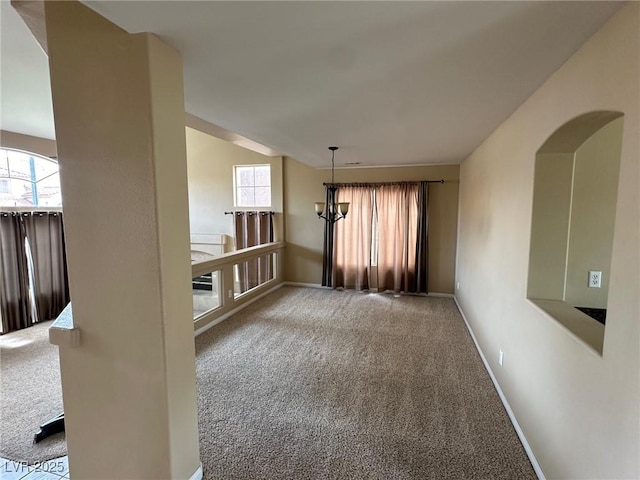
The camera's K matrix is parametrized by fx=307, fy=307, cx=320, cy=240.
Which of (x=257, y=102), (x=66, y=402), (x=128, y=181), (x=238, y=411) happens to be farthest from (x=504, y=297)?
(x=66, y=402)

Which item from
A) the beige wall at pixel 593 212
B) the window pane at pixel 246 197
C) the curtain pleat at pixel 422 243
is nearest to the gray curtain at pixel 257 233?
the window pane at pixel 246 197

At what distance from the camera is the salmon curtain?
19.1 ft

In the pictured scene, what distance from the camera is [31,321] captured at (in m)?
4.26

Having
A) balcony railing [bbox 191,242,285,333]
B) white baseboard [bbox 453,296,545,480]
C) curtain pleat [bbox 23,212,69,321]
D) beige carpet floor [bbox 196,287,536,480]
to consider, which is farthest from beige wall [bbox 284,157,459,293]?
curtain pleat [bbox 23,212,69,321]

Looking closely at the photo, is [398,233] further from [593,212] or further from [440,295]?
[593,212]

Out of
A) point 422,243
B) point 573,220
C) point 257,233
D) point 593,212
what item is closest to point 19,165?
point 257,233

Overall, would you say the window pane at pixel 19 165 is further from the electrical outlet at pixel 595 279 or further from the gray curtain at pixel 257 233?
the electrical outlet at pixel 595 279

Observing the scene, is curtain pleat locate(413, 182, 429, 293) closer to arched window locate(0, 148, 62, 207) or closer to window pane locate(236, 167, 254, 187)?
window pane locate(236, 167, 254, 187)

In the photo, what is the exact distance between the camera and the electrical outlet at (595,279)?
209 centimetres

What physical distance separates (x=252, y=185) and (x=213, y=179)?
0.89 m

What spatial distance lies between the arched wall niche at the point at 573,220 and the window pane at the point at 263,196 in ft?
16.8

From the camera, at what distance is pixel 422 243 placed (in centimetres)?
552

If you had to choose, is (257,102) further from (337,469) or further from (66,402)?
(337,469)

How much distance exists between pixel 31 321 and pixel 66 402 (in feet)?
12.1
